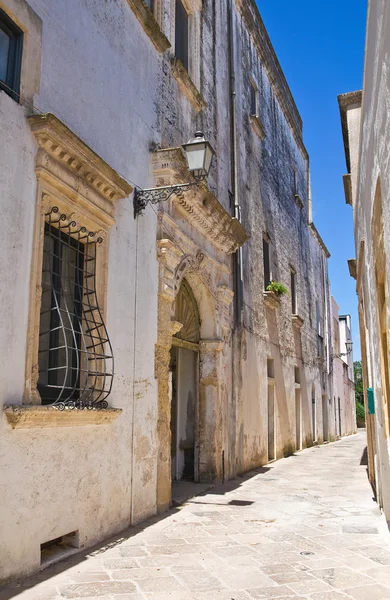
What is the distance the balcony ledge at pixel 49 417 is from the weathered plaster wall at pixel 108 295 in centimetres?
7

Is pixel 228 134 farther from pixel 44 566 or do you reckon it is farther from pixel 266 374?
pixel 44 566

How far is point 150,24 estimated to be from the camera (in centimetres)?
680

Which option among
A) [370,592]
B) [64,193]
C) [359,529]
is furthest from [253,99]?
[370,592]

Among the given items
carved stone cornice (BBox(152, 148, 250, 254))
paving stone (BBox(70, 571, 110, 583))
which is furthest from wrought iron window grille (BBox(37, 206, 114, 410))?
carved stone cornice (BBox(152, 148, 250, 254))

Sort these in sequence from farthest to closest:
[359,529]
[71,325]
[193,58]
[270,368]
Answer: [270,368] < [193,58] < [359,529] < [71,325]

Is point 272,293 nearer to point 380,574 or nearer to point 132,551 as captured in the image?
point 132,551

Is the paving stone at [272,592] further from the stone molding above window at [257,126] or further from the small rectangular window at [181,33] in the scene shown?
the stone molding above window at [257,126]

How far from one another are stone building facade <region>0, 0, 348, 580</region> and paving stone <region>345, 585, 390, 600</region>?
2180mm

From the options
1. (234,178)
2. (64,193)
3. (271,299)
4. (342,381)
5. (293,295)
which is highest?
(234,178)

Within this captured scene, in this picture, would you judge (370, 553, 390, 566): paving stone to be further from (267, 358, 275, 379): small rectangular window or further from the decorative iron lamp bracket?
(267, 358, 275, 379): small rectangular window

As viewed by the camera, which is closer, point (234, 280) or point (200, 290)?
point (200, 290)

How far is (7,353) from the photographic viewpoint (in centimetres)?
396

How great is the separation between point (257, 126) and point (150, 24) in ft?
21.5

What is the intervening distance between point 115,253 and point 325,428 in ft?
56.9
